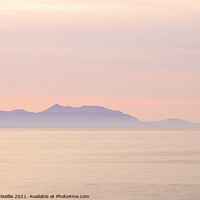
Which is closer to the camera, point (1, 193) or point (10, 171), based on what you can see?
point (1, 193)

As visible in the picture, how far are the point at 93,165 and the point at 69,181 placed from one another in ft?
85.0

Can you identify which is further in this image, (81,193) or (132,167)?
(132,167)

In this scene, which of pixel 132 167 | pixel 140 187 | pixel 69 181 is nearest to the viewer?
pixel 140 187

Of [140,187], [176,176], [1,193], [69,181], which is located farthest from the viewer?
[176,176]

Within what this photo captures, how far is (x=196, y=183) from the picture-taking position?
72938 millimetres

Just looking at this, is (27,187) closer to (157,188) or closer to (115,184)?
(115,184)

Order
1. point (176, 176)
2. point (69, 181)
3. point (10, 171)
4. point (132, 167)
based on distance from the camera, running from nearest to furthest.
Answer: point (69, 181), point (176, 176), point (10, 171), point (132, 167)

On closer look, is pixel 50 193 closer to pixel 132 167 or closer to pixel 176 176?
pixel 176 176

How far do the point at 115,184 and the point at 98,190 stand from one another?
203 inches

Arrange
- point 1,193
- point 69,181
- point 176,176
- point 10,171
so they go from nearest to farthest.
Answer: point 1,193 < point 69,181 < point 176,176 < point 10,171

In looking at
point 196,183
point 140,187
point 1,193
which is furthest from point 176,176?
point 1,193

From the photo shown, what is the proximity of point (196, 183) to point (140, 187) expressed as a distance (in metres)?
8.13

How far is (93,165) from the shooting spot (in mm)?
101188

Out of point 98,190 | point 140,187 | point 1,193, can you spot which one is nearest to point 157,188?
point 140,187
